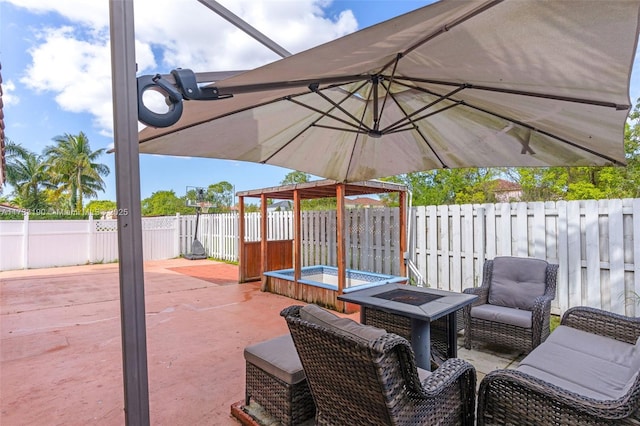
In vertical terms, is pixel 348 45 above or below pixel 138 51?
above

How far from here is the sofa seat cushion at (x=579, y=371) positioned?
→ 189 cm

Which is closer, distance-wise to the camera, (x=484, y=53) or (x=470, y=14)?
(x=470, y=14)

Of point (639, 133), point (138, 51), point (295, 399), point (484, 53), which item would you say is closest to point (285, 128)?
point (484, 53)

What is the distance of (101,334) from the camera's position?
4246 millimetres

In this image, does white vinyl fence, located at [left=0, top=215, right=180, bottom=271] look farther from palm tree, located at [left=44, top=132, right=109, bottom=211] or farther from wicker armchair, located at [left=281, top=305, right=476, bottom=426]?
palm tree, located at [left=44, top=132, right=109, bottom=211]

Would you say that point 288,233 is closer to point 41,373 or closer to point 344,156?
point 344,156

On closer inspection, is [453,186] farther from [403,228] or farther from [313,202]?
[313,202]

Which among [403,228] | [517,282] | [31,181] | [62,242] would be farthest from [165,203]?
[517,282]

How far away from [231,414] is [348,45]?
2553mm

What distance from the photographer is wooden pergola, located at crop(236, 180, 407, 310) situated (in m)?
5.13

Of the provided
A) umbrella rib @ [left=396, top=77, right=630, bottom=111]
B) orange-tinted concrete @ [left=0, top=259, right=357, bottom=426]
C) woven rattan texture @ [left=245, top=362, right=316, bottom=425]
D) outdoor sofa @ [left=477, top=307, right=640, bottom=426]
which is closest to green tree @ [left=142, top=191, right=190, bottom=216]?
orange-tinted concrete @ [left=0, top=259, right=357, bottom=426]

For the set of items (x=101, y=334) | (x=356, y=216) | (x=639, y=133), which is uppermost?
(x=639, y=133)

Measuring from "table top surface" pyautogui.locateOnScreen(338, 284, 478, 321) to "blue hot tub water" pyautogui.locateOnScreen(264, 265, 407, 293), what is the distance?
1.92 m

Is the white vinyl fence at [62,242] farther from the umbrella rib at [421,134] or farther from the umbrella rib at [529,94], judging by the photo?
the umbrella rib at [529,94]
